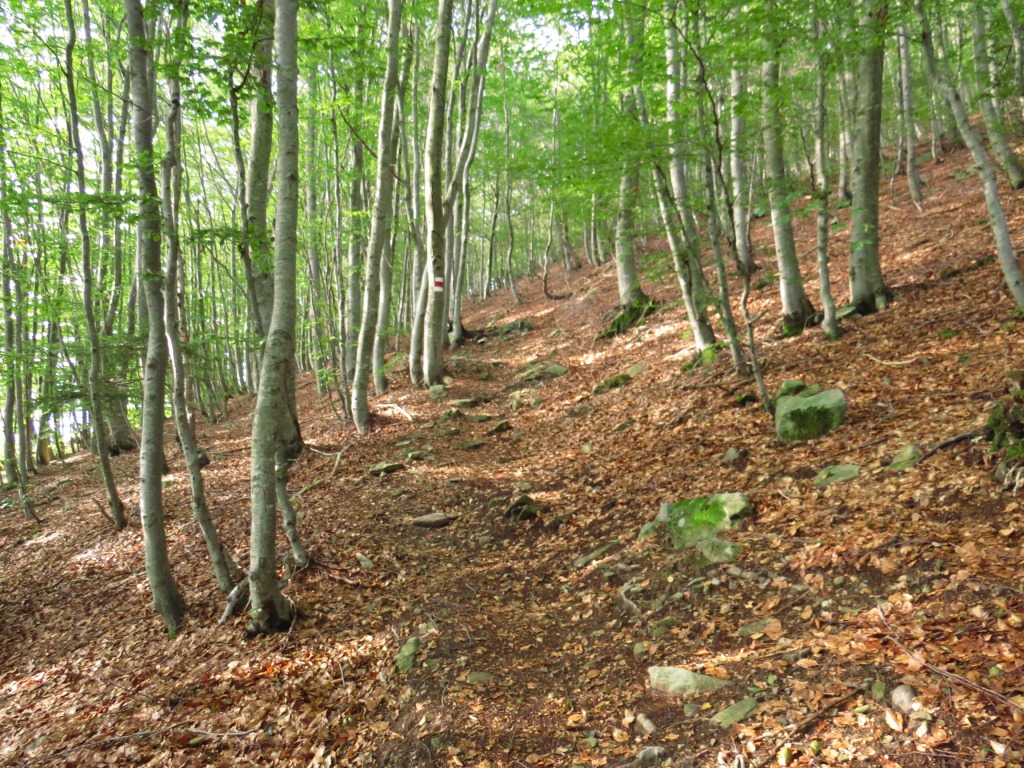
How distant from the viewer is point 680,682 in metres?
3.26

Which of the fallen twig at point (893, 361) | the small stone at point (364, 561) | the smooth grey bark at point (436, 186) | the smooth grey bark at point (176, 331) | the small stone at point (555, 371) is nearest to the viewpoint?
the smooth grey bark at point (176, 331)

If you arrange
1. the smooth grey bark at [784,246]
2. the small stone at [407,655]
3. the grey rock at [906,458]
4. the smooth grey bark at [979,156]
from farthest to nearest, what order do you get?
1. the smooth grey bark at [784,246]
2. the smooth grey bark at [979,156]
3. the grey rock at [906,458]
4. the small stone at [407,655]

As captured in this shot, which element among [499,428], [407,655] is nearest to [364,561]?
[407,655]

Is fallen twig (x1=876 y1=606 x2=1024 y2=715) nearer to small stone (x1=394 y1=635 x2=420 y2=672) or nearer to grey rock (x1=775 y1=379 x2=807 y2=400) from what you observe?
small stone (x1=394 y1=635 x2=420 y2=672)

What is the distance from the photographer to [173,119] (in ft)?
16.1

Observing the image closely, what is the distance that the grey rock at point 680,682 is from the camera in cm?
314

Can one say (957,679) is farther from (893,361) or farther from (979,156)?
(979,156)

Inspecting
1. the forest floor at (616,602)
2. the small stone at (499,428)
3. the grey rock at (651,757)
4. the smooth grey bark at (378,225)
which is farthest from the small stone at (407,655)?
the smooth grey bark at (378,225)

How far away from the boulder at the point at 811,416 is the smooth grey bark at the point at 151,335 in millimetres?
6167

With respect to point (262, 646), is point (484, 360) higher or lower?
higher

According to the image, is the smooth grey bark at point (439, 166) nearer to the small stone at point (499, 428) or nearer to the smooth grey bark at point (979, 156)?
the small stone at point (499, 428)

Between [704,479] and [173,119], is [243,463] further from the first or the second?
[704,479]

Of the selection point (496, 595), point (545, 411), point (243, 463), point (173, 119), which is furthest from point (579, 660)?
point (243, 463)

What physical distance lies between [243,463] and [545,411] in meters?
6.12
